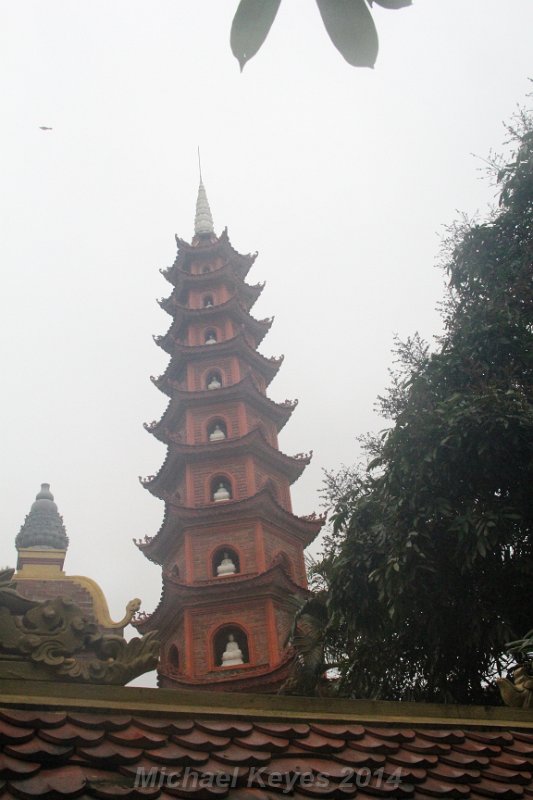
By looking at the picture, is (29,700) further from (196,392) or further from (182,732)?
(196,392)

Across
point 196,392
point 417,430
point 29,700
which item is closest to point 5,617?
point 29,700

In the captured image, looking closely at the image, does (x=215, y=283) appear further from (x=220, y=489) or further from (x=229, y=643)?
(x=229, y=643)

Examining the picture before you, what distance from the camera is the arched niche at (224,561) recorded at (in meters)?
18.8

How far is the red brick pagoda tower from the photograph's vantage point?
17.7 metres

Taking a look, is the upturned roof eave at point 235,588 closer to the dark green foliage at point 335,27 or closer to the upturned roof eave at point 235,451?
the upturned roof eave at point 235,451

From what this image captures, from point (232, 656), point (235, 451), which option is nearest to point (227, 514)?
point (235, 451)

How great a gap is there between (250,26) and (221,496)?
1908 cm

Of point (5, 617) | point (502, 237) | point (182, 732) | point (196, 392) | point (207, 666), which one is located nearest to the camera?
point (182, 732)

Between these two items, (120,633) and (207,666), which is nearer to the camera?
(120,633)

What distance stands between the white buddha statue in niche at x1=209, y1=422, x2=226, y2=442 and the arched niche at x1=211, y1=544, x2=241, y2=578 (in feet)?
11.8

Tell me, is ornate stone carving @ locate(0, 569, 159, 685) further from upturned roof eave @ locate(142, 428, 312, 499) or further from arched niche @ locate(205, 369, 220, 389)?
arched niche @ locate(205, 369, 220, 389)

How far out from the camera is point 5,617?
3.47 metres

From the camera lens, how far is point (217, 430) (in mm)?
21922

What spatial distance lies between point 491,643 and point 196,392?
13.7m
